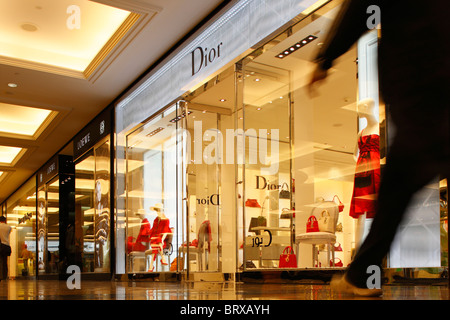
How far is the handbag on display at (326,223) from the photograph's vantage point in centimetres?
550

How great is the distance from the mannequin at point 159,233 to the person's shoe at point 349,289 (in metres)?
6.11

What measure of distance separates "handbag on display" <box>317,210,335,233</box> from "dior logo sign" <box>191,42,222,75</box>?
2.29 m

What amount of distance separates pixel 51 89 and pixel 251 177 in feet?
15.8

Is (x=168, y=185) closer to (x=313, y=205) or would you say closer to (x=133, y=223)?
(x=133, y=223)

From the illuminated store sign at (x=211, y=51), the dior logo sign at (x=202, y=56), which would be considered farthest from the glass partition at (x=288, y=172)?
the dior logo sign at (x=202, y=56)

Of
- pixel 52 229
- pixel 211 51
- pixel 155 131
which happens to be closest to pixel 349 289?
pixel 211 51

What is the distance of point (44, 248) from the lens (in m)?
17.2

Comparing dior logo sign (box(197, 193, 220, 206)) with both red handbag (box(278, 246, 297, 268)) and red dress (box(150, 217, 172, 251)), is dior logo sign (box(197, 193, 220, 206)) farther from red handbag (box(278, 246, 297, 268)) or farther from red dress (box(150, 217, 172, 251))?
red handbag (box(278, 246, 297, 268))

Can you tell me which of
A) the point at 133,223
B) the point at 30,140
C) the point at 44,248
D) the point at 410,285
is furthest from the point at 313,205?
the point at 44,248

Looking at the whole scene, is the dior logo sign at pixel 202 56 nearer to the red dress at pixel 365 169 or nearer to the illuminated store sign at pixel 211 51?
the illuminated store sign at pixel 211 51

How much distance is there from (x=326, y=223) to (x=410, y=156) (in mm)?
4410

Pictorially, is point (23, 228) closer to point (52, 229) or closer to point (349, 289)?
point (52, 229)

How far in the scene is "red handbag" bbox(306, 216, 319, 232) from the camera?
5.55 metres

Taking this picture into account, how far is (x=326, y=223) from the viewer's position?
5555 mm
